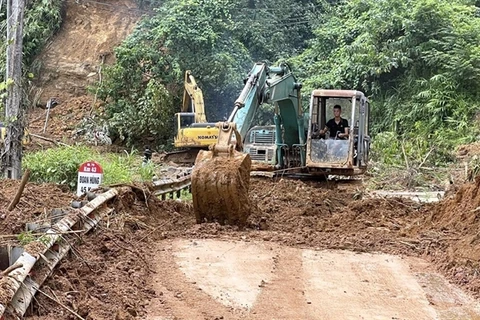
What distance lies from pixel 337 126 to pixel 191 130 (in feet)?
32.9

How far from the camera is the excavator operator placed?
15.2 metres

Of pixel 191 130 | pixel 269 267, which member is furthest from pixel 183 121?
pixel 269 267

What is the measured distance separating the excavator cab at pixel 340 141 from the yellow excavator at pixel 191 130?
8.75 m

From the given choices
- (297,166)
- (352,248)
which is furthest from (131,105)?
(352,248)

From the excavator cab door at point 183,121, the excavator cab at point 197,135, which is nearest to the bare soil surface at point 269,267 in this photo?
the excavator cab at point 197,135

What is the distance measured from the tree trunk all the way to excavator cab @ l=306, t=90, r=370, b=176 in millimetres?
6285

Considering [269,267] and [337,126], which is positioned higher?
[337,126]

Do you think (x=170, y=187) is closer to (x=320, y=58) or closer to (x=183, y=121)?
(x=183, y=121)

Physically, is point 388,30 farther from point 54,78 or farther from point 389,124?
point 54,78

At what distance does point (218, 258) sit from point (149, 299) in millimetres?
1814

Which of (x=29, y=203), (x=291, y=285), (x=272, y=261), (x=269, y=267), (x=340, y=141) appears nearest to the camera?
(x=291, y=285)

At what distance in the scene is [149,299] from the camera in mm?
5504

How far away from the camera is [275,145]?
1709 cm

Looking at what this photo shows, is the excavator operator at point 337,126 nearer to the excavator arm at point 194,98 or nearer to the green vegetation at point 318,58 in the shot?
the green vegetation at point 318,58
